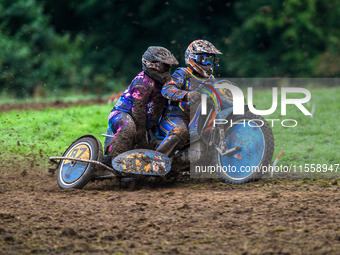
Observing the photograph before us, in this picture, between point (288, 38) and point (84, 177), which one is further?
point (288, 38)

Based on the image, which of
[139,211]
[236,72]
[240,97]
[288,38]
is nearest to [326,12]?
[288,38]

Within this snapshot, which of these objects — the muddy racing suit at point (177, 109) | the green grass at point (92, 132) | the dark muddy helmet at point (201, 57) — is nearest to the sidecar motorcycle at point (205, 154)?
the muddy racing suit at point (177, 109)

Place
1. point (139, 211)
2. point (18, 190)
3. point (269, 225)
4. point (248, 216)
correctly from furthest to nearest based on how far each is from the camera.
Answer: point (18, 190) < point (139, 211) < point (248, 216) < point (269, 225)

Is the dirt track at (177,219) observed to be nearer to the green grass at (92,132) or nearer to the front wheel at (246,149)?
the front wheel at (246,149)

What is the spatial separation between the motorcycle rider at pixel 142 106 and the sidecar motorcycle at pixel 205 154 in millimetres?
214

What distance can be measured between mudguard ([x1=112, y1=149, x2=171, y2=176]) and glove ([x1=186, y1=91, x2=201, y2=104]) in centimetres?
83

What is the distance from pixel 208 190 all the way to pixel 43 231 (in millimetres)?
2766

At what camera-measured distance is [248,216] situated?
6539 millimetres

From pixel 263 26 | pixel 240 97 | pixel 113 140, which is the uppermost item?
pixel 263 26

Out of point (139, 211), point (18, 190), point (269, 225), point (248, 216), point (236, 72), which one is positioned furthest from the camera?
point (236, 72)

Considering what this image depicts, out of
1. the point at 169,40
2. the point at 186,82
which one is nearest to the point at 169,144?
the point at 186,82

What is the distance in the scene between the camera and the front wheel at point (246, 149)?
27.5 feet

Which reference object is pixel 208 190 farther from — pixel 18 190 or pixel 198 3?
pixel 198 3

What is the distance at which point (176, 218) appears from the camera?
21.6 feet
